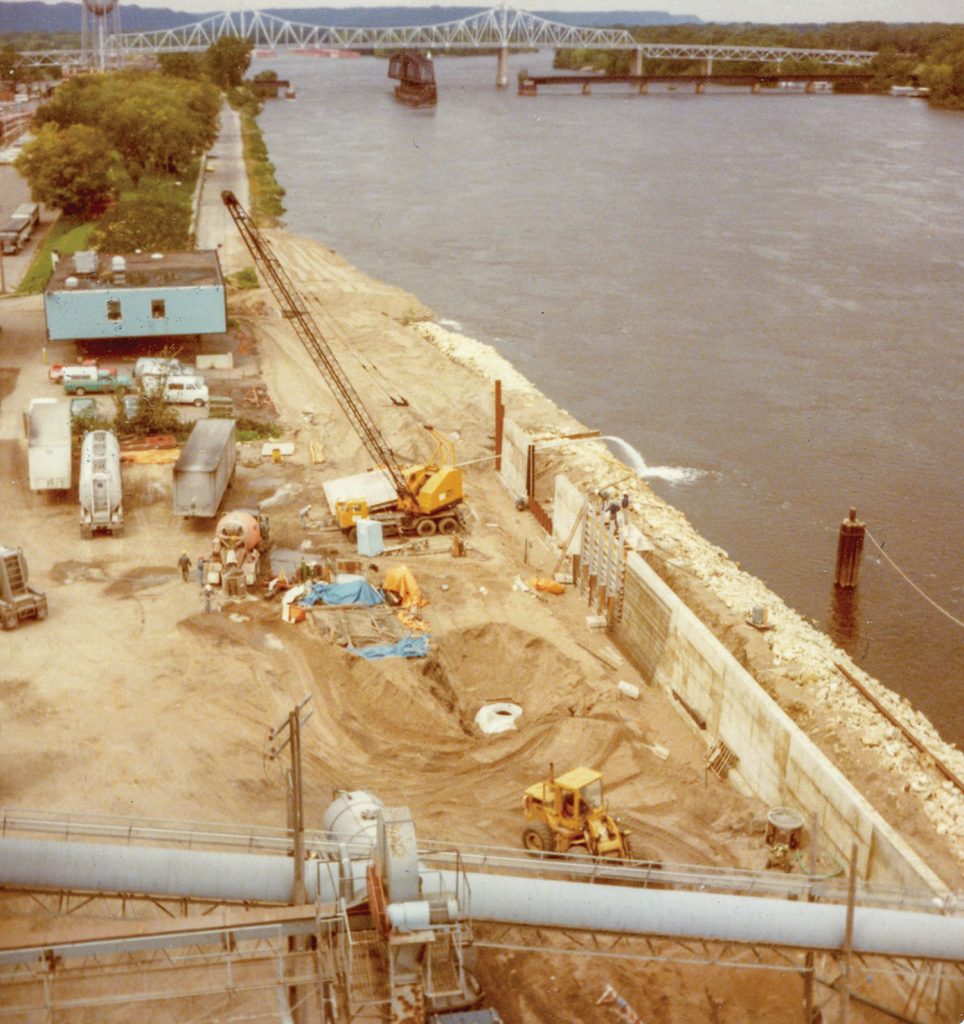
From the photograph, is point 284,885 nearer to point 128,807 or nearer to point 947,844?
point 128,807

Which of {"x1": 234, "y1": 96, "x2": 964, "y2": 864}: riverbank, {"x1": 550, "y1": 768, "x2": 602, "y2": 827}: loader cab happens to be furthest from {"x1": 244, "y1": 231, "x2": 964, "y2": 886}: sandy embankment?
{"x1": 550, "y1": 768, "x2": 602, "y2": 827}: loader cab

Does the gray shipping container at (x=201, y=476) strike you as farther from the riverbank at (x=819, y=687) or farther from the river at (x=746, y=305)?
the river at (x=746, y=305)

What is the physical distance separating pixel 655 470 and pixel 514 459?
7972mm

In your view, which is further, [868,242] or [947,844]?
[868,242]

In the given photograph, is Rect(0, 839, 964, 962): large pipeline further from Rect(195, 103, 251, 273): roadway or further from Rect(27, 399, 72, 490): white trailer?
Rect(195, 103, 251, 273): roadway

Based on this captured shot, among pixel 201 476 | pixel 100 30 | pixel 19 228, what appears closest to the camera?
pixel 201 476

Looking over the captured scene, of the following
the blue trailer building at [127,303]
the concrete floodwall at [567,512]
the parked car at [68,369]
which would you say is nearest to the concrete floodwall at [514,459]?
the concrete floodwall at [567,512]

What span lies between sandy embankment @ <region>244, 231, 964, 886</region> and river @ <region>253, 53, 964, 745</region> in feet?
8.24

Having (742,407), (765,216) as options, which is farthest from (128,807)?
(765,216)

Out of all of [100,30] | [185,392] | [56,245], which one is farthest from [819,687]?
[100,30]

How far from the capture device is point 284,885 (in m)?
17.7

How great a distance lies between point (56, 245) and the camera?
79500mm

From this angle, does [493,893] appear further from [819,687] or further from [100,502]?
[100,502]

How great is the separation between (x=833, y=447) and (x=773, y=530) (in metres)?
8.90
